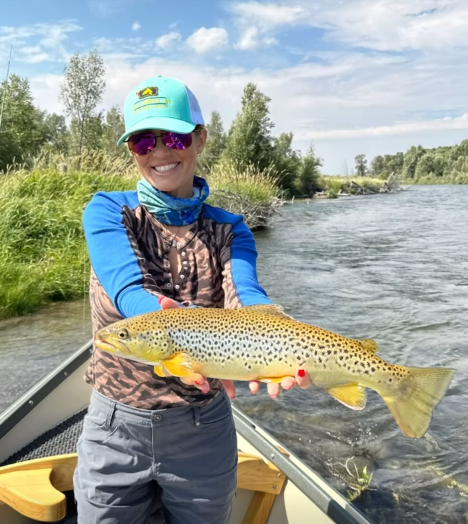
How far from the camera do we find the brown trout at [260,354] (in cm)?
186

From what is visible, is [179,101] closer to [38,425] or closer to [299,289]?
[38,425]

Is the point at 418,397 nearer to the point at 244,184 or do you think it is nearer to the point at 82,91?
the point at 244,184

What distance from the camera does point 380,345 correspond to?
30.1 feet

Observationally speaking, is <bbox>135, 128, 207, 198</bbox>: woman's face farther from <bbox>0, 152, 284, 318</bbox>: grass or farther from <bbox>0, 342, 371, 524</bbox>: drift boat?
<bbox>0, 152, 284, 318</bbox>: grass

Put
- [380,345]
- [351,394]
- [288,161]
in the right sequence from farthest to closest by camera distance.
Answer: [288,161] < [380,345] < [351,394]

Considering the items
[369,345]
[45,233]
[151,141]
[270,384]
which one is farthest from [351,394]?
[45,233]

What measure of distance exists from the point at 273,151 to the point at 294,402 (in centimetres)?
4391

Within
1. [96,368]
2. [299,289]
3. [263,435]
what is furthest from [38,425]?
[299,289]

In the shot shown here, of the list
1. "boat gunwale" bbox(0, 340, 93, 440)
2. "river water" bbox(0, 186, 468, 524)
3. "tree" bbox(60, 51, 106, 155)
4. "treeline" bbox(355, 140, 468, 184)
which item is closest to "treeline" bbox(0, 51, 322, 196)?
"tree" bbox(60, 51, 106, 155)

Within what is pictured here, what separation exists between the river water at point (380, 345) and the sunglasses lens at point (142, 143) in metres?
3.93

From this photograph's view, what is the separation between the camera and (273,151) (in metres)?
48.9

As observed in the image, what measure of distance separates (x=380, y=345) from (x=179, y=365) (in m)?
7.94

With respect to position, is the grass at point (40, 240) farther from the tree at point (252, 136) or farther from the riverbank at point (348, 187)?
the riverbank at point (348, 187)

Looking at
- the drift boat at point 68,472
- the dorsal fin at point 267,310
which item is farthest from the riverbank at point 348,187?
the dorsal fin at point 267,310
